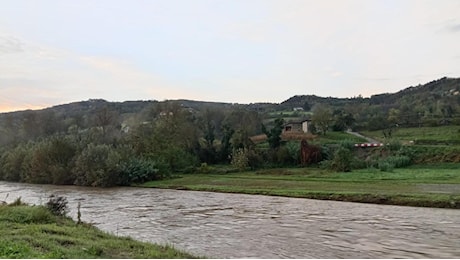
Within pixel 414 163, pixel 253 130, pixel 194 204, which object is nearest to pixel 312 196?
pixel 194 204

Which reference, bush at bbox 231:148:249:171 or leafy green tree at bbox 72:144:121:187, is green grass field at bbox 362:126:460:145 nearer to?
bush at bbox 231:148:249:171

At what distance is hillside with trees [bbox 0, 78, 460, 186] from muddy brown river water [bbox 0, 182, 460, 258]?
71.4 feet

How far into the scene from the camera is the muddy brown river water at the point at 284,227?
1523 centimetres

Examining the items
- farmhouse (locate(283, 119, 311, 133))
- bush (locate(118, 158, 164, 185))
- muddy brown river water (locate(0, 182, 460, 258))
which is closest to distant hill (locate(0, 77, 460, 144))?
farmhouse (locate(283, 119, 311, 133))

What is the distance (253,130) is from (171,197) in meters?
47.0

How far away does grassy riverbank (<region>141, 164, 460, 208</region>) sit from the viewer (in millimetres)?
28062

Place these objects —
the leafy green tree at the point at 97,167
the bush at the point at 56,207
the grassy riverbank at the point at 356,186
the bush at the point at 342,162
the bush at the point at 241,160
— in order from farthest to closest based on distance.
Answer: the bush at the point at 241,160 < the leafy green tree at the point at 97,167 < the bush at the point at 342,162 < the grassy riverbank at the point at 356,186 < the bush at the point at 56,207

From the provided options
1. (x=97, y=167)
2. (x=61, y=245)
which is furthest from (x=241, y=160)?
(x=61, y=245)

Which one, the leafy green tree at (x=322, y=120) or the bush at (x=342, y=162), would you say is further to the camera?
the leafy green tree at (x=322, y=120)

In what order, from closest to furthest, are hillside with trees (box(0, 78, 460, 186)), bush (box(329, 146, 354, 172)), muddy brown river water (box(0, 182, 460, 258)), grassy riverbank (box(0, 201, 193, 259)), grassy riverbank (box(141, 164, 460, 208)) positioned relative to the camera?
grassy riverbank (box(0, 201, 193, 259)), muddy brown river water (box(0, 182, 460, 258)), grassy riverbank (box(141, 164, 460, 208)), bush (box(329, 146, 354, 172)), hillside with trees (box(0, 78, 460, 186))

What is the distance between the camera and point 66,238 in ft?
42.9

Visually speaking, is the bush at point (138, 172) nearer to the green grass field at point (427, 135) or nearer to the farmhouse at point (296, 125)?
the green grass field at point (427, 135)

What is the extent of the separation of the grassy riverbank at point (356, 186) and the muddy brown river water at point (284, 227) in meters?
1.66

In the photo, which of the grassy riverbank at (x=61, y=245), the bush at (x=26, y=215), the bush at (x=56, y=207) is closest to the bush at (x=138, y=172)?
the bush at (x=56, y=207)
